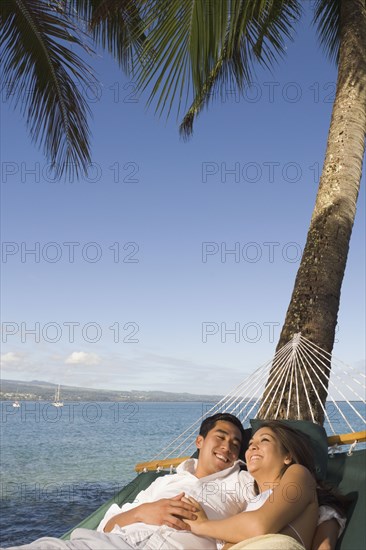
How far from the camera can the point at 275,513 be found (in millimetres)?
1731

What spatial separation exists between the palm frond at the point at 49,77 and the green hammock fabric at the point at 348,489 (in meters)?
3.24

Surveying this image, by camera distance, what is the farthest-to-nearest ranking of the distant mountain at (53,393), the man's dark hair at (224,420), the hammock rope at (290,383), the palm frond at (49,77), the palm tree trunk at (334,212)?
the distant mountain at (53,393) → the palm frond at (49,77) → the palm tree trunk at (334,212) → the hammock rope at (290,383) → the man's dark hair at (224,420)

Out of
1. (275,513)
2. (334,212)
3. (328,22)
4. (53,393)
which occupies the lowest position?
(53,393)

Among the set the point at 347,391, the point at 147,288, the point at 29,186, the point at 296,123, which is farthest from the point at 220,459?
the point at 147,288

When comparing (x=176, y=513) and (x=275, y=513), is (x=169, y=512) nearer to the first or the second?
(x=176, y=513)

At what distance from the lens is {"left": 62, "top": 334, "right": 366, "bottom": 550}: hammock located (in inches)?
82.5

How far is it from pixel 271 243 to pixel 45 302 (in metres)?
30.3

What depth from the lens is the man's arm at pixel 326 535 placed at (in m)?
1.85

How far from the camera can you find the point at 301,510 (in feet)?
5.91

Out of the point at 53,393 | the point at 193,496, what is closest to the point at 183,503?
the point at 193,496

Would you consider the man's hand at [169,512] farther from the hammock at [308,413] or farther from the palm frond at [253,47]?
the palm frond at [253,47]

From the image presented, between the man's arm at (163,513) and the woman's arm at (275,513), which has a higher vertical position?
the woman's arm at (275,513)

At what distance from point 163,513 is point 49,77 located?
411 centimetres

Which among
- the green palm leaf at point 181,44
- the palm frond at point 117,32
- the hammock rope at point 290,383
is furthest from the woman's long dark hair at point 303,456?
the palm frond at point 117,32
